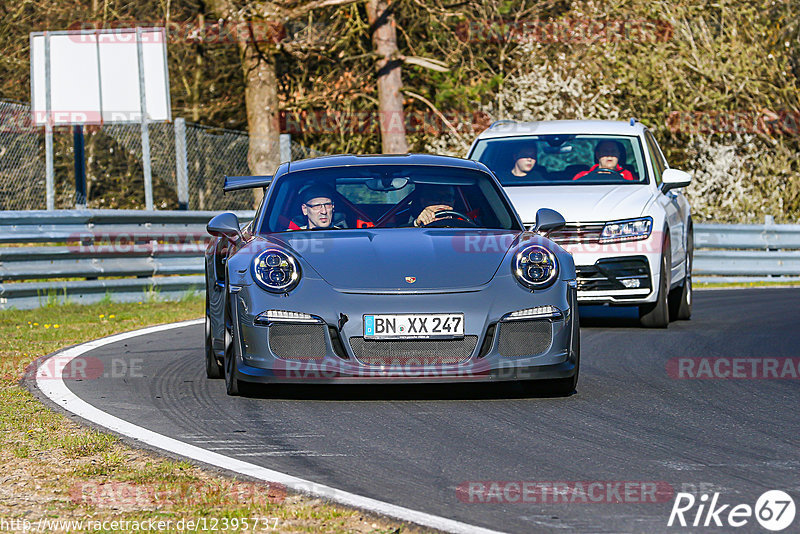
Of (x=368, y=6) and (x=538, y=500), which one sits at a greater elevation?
(x=368, y=6)

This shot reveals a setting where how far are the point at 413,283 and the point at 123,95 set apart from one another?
12.6 metres

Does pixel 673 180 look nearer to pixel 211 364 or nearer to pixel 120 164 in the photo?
pixel 211 364

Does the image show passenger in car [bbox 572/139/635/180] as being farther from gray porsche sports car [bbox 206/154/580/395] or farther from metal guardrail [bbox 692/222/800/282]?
metal guardrail [bbox 692/222/800/282]

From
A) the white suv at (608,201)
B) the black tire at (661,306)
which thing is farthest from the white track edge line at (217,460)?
the black tire at (661,306)

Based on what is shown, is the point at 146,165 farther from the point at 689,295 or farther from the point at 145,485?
the point at 145,485

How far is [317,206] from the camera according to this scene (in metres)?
7.83

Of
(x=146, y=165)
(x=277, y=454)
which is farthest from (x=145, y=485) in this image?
(x=146, y=165)

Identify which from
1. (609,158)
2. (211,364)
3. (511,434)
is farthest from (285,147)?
(511,434)

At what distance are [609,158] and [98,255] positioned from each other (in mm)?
5822

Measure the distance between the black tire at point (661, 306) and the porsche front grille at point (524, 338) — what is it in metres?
4.44

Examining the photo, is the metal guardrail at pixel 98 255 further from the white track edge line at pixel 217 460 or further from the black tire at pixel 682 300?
the black tire at pixel 682 300

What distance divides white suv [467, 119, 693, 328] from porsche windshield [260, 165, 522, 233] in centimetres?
278

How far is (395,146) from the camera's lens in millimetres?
25750

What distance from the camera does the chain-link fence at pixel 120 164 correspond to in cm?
1734
